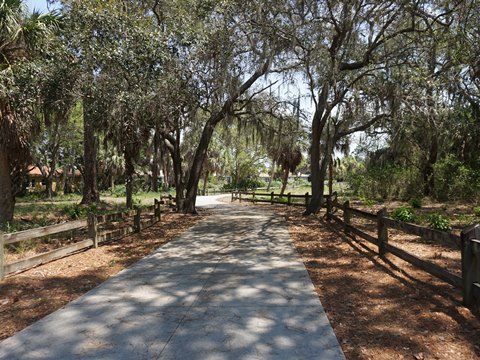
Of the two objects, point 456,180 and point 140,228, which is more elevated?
point 456,180

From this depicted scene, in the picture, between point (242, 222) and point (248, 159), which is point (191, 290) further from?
point (248, 159)

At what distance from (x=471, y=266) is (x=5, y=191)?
1193 cm

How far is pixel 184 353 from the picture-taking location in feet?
11.8

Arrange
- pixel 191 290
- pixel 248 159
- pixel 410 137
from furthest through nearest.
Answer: pixel 248 159 → pixel 410 137 → pixel 191 290

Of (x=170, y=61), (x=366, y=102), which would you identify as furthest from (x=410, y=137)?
(x=170, y=61)

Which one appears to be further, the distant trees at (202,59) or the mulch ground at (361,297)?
the distant trees at (202,59)

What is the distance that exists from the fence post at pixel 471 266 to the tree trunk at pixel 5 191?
1153 cm

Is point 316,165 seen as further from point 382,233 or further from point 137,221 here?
point 382,233

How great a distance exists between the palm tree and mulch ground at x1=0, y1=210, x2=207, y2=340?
4091 millimetres

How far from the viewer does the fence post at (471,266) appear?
4312mm

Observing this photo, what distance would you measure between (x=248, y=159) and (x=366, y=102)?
130 feet

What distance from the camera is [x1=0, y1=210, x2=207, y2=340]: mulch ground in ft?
15.8

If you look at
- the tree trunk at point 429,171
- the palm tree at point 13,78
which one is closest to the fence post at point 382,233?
the palm tree at point 13,78

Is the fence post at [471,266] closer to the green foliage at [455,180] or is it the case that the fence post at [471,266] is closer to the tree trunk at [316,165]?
the tree trunk at [316,165]
